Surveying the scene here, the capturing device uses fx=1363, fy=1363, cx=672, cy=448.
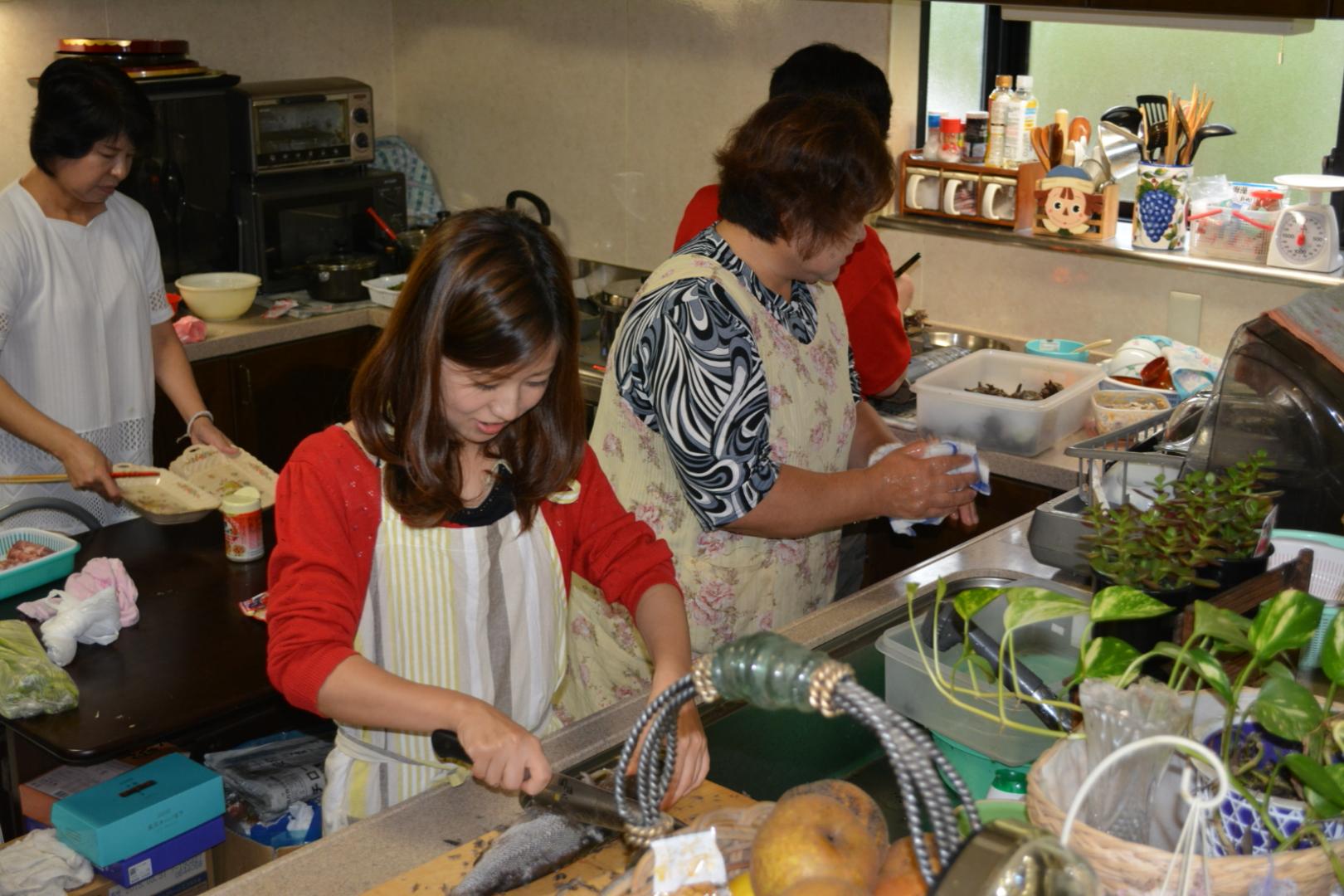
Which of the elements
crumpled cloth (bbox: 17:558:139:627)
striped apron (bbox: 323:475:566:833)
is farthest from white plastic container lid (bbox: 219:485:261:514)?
striped apron (bbox: 323:475:566:833)

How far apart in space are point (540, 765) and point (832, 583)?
3.57 ft

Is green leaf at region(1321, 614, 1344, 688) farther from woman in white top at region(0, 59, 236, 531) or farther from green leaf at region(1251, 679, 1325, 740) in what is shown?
woman in white top at region(0, 59, 236, 531)

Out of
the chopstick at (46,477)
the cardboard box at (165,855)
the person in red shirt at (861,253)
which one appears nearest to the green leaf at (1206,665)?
the person in red shirt at (861,253)

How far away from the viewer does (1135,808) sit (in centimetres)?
98

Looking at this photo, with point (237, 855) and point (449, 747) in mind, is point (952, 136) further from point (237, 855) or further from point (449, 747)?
point (449, 747)

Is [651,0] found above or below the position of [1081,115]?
above

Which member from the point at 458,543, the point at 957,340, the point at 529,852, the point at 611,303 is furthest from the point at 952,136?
the point at 529,852

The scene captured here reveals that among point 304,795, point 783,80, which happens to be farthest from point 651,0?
point 304,795

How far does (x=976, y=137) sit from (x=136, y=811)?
242cm

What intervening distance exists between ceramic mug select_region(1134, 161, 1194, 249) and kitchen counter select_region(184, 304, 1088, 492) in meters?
0.42

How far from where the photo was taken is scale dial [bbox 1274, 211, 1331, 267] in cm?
289

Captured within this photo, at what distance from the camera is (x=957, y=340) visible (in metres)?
3.45

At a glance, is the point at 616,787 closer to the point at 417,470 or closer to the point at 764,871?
the point at 764,871

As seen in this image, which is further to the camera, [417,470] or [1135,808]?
[417,470]
